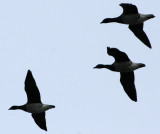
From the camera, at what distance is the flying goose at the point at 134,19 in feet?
135

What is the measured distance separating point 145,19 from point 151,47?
1641mm

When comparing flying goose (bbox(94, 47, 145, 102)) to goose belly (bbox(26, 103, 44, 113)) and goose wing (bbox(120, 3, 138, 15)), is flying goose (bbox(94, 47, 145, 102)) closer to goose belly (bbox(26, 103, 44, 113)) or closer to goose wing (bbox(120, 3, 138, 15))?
goose wing (bbox(120, 3, 138, 15))

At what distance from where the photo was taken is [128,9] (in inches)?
1622

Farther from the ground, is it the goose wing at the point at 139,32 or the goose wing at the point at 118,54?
the goose wing at the point at 139,32

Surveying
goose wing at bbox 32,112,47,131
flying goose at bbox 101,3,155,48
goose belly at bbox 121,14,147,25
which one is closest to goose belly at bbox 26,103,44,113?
goose wing at bbox 32,112,47,131

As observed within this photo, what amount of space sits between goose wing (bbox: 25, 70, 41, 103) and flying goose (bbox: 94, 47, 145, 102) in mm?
3816

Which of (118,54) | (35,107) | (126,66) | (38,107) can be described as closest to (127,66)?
(126,66)

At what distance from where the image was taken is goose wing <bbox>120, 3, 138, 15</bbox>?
134ft

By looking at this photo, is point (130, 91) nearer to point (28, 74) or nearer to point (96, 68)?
point (96, 68)

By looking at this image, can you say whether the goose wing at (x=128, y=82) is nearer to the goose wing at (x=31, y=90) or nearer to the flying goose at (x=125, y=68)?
the flying goose at (x=125, y=68)

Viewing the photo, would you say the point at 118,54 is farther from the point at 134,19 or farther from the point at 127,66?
the point at 134,19

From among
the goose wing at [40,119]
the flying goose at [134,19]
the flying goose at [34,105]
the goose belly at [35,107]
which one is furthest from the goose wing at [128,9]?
the goose wing at [40,119]

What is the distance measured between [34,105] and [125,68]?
492 centimetres

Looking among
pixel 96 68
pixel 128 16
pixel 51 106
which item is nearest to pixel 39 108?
pixel 51 106
